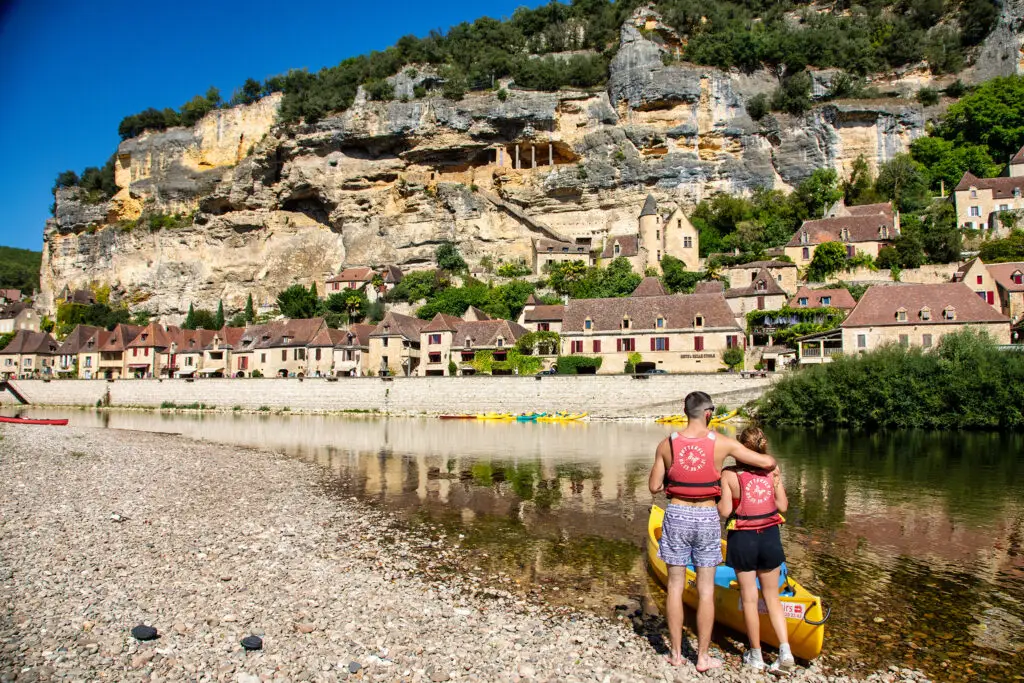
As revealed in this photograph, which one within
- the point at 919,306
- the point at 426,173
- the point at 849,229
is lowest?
the point at 919,306

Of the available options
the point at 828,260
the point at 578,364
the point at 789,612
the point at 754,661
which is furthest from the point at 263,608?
the point at 828,260

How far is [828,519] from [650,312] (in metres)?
31.4

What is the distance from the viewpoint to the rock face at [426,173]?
62.3 m

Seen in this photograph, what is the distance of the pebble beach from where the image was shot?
6.08 m

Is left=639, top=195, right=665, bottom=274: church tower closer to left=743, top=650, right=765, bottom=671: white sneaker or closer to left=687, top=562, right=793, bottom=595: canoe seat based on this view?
left=687, top=562, right=793, bottom=595: canoe seat

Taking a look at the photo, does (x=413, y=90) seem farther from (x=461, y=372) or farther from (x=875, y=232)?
(x=875, y=232)

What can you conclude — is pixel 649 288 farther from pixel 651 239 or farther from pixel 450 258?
pixel 450 258

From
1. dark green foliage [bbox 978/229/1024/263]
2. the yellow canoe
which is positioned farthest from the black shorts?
dark green foliage [bbox 978/229/1024/263]

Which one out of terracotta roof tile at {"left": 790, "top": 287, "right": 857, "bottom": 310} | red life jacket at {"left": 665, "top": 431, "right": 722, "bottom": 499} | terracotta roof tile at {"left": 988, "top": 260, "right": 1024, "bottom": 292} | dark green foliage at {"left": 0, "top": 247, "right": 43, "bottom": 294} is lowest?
red life jacket at {"left": 665, "top": 431, "right": 722, "bottom": 499}

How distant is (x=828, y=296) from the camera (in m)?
44.8

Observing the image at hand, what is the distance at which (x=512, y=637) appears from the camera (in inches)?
278

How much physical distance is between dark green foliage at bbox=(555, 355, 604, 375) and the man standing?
37408mm

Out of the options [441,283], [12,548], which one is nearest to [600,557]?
[12,548]

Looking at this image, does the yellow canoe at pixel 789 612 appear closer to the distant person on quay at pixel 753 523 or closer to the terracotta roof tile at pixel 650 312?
the distant person on quay at pixel 753 523
